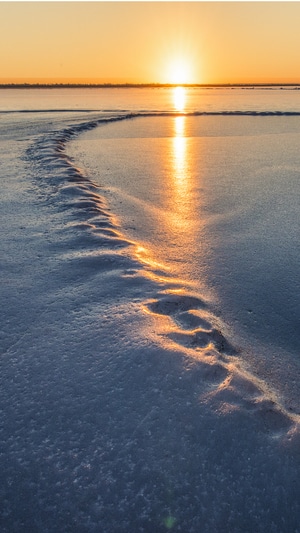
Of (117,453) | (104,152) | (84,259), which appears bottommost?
(117,453)

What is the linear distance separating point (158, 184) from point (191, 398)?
5.34 metres

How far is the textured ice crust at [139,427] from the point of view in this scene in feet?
4.91

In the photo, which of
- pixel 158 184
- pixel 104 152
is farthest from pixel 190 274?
pixel 104 152

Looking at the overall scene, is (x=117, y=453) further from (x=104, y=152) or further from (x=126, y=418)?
(x=104, y=152)

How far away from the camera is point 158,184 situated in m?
6.84

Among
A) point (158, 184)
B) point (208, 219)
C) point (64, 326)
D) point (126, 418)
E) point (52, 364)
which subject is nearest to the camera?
point (126, 418)

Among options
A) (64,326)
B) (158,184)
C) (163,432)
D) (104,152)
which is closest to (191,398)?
(163,432)

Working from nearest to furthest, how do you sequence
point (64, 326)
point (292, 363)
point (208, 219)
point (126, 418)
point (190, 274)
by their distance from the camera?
point (126, 418), point (292, 363), point (64, 326), point (190, 274), point (208, 219)

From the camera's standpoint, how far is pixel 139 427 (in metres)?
1.81

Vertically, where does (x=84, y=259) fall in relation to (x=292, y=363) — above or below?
above

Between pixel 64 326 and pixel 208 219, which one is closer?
pixel 64 326

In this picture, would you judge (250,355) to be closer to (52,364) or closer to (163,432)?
(163,432)

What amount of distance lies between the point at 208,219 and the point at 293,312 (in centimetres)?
230

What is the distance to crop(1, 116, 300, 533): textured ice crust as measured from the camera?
150cm
